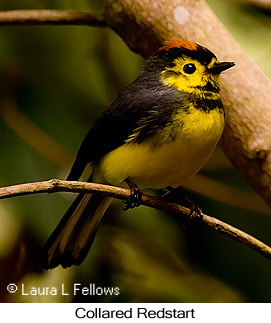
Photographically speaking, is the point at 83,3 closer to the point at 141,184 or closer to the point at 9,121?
the point at 9,121

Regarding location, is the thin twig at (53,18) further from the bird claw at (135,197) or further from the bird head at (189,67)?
the bird claw at (135,197)

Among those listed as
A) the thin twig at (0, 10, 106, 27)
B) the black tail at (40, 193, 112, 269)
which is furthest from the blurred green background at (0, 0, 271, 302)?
the thin twig at (0, 10, 106, 27)

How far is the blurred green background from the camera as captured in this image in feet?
5.16

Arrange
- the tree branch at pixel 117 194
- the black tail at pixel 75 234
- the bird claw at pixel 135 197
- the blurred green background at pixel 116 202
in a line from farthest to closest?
the blurred green background at pixel 116 202 < the black tail at pixel 75 234 < the bird claw at pixel 135 197 < the tree branch at pixel 117 194

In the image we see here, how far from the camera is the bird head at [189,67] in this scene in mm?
1267

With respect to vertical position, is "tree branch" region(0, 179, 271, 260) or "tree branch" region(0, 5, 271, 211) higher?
"tree branch" region(0, 5, 271, 211)

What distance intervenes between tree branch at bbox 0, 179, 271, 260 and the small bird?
0.22 feet

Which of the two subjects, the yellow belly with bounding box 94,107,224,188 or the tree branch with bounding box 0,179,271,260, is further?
the yellow belly with bounding box 94,107,224,188

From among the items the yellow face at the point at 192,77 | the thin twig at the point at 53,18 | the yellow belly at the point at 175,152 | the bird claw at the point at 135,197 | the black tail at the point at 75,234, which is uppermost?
the thin twig at the point at 53,18

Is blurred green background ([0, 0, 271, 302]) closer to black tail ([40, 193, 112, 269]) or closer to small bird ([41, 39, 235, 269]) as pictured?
black tail ([40, 193, 112, 269])

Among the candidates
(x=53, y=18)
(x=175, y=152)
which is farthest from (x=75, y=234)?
(x=53, y=18)

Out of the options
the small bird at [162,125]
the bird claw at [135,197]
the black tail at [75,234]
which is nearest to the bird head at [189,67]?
the small bird at [162,125]

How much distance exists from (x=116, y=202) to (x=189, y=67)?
0.48 metres

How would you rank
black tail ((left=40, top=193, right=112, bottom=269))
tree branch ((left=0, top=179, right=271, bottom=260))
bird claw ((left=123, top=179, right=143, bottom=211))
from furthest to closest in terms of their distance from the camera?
1. black tail ((left=40, top=193, right=112, bottom=269))
2. bird claw ((left=123, top=179, right=143, bottom=211))
3. tree branch ((left=0, top=179, right=271, bottom=260))
